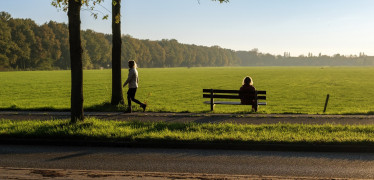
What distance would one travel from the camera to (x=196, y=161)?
6293 mm

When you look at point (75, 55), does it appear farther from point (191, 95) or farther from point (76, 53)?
point (191, 95)

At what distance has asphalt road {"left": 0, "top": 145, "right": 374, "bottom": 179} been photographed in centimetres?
572

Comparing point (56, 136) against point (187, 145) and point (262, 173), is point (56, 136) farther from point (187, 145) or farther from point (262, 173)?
point (262, 173)

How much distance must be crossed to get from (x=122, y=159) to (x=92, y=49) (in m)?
120

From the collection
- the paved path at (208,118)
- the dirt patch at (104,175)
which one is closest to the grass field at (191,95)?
the paved path at (208,118)

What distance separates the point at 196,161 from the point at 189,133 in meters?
1.75

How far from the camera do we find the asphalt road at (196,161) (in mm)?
5723

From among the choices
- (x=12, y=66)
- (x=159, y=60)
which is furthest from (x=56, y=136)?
(x=159, y=60)

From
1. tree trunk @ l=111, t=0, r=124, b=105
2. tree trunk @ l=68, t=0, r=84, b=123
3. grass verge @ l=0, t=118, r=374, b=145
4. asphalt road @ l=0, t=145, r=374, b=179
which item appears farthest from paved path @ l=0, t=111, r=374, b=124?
asphalt road @ l=0, t=145, r=374, b=179

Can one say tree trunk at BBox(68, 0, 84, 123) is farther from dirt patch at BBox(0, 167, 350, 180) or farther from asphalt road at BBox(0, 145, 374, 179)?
dirt patch at BBox(0, 167, 350, 180)

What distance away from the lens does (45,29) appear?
10194cm

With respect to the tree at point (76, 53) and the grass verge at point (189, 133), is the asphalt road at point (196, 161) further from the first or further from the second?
the tree at point (76, 53)

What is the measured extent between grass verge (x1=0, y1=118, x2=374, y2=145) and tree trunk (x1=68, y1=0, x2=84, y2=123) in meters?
0.46

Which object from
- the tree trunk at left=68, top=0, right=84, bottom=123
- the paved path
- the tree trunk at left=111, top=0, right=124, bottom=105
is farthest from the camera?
the tree trunk at left=111, top=0, right=124, bottom=105
